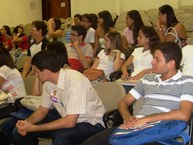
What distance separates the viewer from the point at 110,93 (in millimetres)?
3006

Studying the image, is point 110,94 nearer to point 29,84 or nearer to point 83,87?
point 83,87

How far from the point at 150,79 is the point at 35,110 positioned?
3.48ft

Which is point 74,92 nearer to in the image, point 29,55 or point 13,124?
point 13,124

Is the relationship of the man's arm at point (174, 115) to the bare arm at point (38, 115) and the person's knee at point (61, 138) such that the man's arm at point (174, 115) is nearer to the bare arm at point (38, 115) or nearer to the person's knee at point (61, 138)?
the person's knee at point (61, 138)

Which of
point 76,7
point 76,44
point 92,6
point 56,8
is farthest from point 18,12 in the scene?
point 76,44

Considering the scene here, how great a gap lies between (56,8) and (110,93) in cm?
899

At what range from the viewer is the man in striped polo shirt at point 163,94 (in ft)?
7.60

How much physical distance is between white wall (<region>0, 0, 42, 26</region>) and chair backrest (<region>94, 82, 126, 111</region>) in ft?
27.7

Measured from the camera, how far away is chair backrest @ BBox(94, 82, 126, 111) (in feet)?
9.66

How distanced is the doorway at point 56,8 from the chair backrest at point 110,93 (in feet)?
27.8

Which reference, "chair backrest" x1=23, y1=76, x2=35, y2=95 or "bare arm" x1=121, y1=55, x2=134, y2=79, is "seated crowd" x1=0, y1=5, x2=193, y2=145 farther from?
"chair backrest" x1=23, y1=76, x2=35, y2=95

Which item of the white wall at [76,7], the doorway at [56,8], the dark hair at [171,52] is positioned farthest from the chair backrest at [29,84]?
the doorway at [56,8]

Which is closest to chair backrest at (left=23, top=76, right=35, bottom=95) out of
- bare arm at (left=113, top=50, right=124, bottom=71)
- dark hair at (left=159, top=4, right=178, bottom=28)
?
bare arm at (left=113, top=50, right=124, bottom=71)

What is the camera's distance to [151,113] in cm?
249
